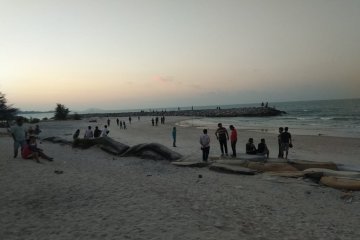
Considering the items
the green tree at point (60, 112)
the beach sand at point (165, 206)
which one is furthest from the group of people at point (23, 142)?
the green tree at point (60, 112)

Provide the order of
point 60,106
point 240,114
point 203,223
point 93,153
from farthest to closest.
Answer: point 240,114 < point 60,106 < point 93,153 < point 203,223

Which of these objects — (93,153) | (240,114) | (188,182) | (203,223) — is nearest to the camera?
(203,223)

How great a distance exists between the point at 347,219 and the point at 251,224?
92.3 inches

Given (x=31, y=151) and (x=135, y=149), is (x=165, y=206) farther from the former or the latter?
(x=135, y=149)

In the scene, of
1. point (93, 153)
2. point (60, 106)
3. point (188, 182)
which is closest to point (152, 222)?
point (188, 182)

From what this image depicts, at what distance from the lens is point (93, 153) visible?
61.7ft

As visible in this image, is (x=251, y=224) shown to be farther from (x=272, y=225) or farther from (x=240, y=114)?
(x=240, y=114)

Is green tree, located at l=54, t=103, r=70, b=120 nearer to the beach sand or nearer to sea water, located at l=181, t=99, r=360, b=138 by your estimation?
sea water, located at l=181, t=99, r=360, b=138

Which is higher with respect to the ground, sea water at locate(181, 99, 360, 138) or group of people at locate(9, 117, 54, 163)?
group of people at locate(9, 117, 54, 163)

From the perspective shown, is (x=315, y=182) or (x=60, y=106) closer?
(x=315, y=182)

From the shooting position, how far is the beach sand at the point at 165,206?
6.84m

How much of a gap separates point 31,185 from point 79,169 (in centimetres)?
323

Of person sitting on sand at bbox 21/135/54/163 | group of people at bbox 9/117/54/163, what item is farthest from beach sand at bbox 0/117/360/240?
group of people at bbox 9/117/54/163

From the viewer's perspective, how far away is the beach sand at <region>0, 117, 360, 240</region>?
684 cm
